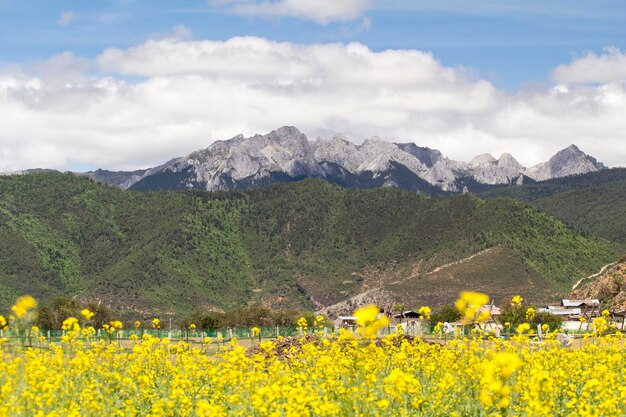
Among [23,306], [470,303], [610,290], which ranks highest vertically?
[23,306]

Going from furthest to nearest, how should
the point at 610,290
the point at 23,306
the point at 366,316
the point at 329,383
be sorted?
the point at 610,290 < the point at 329,383 < the point at 23,306 < the point at 366,316

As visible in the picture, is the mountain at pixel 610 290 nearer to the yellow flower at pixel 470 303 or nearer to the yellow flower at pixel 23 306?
the yellow flower at pixel 470 303

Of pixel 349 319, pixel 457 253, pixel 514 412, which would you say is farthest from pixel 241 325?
pixel 514 412

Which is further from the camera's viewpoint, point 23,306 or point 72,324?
point 72,324

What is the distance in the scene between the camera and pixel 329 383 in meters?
14.3

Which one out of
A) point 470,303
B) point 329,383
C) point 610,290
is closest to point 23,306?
point 329,383

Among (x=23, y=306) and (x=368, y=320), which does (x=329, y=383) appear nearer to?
(x=368, y=320)

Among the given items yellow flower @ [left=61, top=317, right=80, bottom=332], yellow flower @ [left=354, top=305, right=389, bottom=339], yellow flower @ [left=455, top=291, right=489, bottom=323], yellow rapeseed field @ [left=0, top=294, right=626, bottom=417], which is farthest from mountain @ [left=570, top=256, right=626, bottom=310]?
yellow flower @ [left=354, top=305, right=389, bottom=339]

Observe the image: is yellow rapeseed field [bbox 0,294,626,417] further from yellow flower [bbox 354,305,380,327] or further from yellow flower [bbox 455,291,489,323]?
yellow flower [bbox 455,291,489,323]

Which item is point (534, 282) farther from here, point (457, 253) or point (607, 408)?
point (607, 408)

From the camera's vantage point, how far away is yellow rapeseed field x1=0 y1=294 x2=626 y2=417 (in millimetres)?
11188

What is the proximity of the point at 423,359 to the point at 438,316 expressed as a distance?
87320mm

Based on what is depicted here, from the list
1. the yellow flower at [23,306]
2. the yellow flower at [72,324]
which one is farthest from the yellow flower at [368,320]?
the yellow flower at [72,324]

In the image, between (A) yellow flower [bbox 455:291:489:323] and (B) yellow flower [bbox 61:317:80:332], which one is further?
(B) yellow flower [bbox 61:317:80:332]
